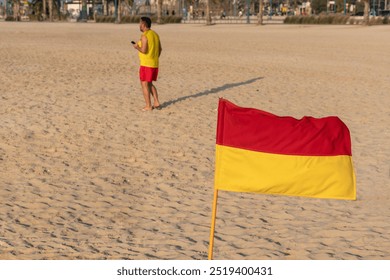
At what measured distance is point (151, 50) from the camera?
12.8 metres

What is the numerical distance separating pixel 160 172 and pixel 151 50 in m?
4.00

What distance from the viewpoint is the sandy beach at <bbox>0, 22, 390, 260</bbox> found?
6531 millimetres

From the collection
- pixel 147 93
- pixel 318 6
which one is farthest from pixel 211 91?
pixel 318 6

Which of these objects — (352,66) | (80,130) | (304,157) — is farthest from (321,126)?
(352,66)

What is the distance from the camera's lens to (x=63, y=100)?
14.3 m

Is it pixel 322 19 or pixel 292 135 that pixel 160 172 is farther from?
pixel 322 19

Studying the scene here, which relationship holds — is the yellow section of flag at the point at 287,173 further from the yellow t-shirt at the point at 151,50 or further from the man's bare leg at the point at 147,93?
the man's bare leg at the point at 147,93

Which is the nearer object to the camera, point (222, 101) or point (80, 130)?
point (222, 101)

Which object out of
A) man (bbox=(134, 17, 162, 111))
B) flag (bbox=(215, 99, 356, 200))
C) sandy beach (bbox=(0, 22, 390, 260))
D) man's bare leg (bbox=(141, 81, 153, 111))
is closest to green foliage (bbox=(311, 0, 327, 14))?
sandy beach (bbox=(0, 22, 390, 260))

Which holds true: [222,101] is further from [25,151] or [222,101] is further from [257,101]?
[257,101]

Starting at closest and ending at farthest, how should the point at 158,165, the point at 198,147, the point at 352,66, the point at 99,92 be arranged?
the point at 158,165 < the point at 198,147 < the point at 99,92 < the point at 352,66

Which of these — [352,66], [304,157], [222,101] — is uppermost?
[222,101]
